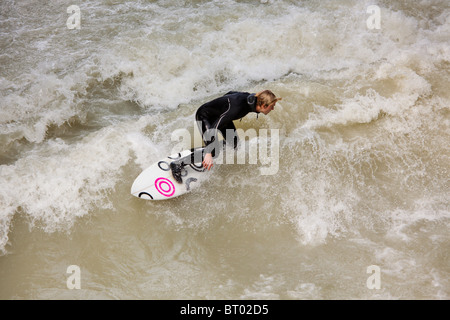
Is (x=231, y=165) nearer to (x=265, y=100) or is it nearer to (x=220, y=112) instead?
(x=220, y=112)

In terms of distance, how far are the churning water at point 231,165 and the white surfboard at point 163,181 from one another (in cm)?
13

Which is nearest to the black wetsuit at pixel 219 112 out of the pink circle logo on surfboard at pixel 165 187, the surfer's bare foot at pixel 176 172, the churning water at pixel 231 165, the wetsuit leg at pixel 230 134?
the wetsuit leg at pixel 230 134

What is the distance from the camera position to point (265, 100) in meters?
3.66

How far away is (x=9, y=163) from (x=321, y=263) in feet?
12.8

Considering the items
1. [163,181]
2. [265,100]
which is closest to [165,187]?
[163,181]

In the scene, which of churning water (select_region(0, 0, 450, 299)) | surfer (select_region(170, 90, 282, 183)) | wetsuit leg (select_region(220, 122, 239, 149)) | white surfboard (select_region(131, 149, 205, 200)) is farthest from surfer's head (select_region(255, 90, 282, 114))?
white surfboard (select_region(131, 149, 205, 200))

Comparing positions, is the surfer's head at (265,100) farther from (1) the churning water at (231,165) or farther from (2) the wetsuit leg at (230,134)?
(1) the churning water at (231,165)

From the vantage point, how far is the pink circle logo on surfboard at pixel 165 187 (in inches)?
163

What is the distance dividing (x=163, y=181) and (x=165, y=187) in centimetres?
8

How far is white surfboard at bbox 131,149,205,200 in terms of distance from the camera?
4109 millimetres

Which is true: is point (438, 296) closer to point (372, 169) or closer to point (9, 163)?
point (372, 169)

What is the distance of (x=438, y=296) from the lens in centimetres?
331

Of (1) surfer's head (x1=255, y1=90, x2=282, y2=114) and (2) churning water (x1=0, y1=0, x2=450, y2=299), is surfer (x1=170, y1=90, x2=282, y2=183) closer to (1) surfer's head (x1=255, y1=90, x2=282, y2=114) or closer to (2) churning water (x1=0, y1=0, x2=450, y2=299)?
(1) surfer's head (x1=255, y1=90, x2=282, y2=114)
